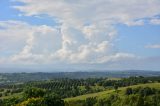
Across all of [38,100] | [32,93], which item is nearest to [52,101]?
[32,93]

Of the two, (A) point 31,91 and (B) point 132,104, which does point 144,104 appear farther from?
(A) point 31,91

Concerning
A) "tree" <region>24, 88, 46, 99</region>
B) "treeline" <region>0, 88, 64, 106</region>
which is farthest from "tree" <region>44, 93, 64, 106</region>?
"tree" <region>24, 88, 46, 99</region>

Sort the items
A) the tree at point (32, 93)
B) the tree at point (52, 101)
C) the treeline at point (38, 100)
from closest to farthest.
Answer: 1. the treeline at point (38, 100)
2. the tree at point (52, 101)
3. the tree at point (32, 93)

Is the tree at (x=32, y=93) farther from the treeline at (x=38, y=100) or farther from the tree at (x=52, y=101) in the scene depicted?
the tree at (x=52, y=101)

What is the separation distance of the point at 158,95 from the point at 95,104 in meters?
34.2

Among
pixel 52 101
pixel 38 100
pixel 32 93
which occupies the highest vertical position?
pixel 32 93

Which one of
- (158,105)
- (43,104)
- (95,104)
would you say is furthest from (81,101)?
(43,104)

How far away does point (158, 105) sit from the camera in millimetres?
146375

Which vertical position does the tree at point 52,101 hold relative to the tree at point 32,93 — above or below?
below

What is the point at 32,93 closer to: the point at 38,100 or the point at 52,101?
the point at 52,101

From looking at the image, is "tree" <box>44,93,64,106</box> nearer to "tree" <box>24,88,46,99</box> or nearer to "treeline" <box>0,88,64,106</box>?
"treeline" <box>0,88,64,106</box>

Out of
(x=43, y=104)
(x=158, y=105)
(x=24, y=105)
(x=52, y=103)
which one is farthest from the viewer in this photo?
(x=158, y=105)

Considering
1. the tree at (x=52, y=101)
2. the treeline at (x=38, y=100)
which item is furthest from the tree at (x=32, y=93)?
the tree at (x=52, y=101)

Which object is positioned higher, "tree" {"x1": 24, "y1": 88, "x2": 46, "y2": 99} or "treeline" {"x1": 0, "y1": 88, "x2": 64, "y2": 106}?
"tree" {"x1": 24, "y1": 88, "x2": 46, "y2": 99}
